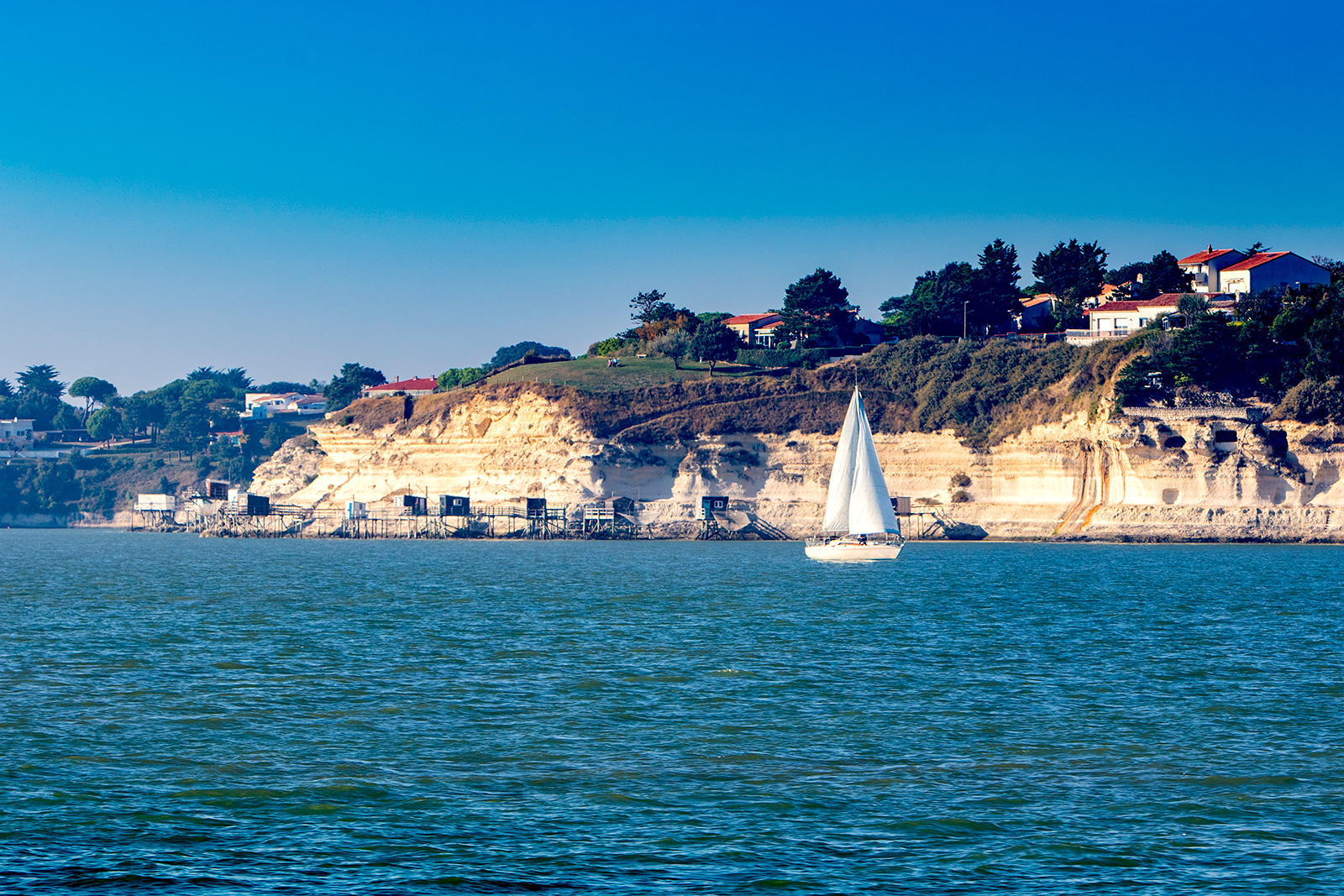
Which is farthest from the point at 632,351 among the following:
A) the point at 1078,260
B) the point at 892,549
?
the point at 892,549

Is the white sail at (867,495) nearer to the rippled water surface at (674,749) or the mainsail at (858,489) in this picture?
the mainsail at (858,489)

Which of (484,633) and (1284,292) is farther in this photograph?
(1284,292)

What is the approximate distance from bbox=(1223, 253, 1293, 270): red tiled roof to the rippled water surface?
80.4m

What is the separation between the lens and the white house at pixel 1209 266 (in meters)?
129

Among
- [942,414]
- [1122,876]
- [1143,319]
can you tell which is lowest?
[1122,876]

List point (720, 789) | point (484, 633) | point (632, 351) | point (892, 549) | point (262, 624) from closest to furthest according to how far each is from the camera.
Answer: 1. point (720, 789)
2. point (484, 633)
3. point (262, 624)
4. point (892, 549)
5. point (632, 351)

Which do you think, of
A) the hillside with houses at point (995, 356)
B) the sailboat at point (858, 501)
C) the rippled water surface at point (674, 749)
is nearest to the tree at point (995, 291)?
the hillside with houses at point (995, 356)

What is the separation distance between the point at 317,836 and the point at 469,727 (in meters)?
7.86

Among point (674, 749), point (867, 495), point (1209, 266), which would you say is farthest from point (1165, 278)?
point (674, 749)

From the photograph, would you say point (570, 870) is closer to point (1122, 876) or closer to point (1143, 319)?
point (1122, 876)

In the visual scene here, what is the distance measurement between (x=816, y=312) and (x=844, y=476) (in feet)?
247

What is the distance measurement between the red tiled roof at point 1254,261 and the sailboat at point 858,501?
211 feet

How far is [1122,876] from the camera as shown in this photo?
16.2 m

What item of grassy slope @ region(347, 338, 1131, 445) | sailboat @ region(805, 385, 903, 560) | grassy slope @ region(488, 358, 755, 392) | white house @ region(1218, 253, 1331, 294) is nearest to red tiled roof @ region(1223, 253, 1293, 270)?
white house @ region(1218, 253, 1331, 294)
